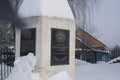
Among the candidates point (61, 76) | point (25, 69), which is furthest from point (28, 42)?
point (61, 76)

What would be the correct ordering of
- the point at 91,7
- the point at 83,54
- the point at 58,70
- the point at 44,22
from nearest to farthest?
1. the point at 44,22
2. the point at 58,70
3. the point at 91,7
4. the point at 83,54

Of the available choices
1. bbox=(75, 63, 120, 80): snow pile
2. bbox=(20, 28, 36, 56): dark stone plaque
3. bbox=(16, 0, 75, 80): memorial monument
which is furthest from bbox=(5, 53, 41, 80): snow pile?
bbox=(75, 63, 120, 80): snow pile

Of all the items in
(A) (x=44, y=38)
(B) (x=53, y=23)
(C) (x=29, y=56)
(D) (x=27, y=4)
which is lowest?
(C) (x=29, y=56)

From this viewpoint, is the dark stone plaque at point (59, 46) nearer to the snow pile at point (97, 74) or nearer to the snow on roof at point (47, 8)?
the snow on roof at point (47, 8)

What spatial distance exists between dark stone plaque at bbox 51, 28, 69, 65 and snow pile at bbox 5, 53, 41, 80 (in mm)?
574

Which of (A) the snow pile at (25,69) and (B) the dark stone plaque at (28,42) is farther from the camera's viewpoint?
(B) the dark stone plaque at (28,42)

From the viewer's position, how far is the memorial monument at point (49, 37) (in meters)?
6.26

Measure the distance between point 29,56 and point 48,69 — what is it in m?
0.61

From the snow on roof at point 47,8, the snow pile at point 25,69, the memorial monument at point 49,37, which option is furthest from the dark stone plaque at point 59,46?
the snow pile at point 25,69

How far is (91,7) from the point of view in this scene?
14938 millimetres

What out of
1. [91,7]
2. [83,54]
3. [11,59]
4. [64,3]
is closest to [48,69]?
[64,3]

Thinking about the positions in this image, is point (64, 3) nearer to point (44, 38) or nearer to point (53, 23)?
point (53, 23)

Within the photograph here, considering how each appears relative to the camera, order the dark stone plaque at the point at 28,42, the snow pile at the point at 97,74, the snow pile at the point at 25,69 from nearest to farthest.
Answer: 1. the snow pile at the point at 25,69
2. the dark stone plaque at the point at 28,42
3. the snow pile at the point at 97,74

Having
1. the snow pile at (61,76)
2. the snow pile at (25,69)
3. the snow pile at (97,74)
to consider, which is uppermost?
the snow pile at (25,69)
